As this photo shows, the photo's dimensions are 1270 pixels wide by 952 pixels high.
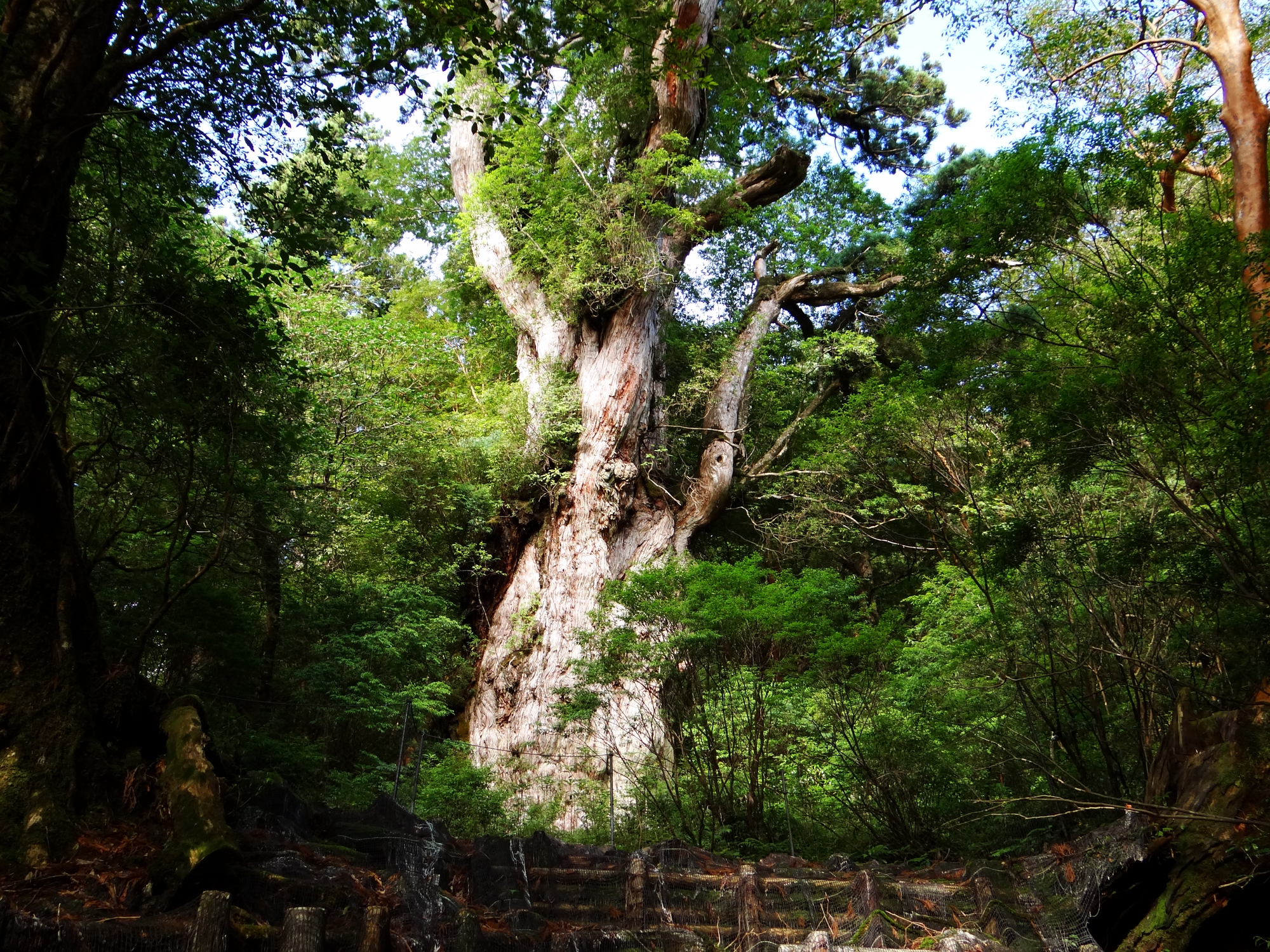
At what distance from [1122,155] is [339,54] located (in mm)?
6192

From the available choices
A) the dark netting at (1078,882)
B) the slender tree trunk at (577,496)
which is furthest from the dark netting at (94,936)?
the slender tree trunk at (577,496)

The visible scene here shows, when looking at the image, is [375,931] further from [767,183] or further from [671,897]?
[767,183]

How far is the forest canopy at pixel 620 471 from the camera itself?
5.43 metres

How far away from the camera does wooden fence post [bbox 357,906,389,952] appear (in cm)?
364

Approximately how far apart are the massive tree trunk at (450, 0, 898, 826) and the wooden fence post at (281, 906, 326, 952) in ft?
17.7

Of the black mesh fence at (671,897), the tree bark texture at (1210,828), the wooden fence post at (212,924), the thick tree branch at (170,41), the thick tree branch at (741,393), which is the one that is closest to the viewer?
the wooden fence post at (212,924)

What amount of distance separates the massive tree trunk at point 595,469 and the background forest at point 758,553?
0.40 metres

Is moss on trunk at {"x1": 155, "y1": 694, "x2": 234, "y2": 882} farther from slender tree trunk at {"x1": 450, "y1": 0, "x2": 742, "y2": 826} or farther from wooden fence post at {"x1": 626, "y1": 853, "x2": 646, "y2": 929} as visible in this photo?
slender tree trunk at {"x1": 450, "y1": 0, "x2": 742, "y2": 826}

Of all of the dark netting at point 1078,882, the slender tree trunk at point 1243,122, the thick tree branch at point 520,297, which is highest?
the thick tree branch at point 520,297

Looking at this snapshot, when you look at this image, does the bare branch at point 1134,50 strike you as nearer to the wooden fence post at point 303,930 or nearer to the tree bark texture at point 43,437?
the tree bark texture at point 43,437

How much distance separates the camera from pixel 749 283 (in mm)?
17188

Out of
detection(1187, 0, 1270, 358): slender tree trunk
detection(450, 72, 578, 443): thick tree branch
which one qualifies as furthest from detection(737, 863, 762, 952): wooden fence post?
detection(450, 72, 578, 443): thick tree branch

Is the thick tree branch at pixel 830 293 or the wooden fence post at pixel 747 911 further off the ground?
the thick tree branch at pixel 830 293

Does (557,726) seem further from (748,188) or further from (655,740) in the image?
(748,188)
